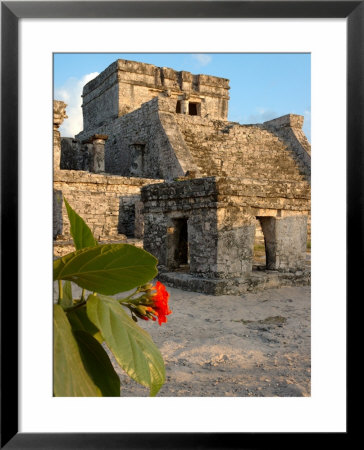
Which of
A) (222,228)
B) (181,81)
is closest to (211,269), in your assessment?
(222,228)

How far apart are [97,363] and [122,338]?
0.12 m

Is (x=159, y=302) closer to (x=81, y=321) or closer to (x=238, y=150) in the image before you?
(x=81, y=321)

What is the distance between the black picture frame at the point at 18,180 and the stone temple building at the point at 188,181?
1.37ft


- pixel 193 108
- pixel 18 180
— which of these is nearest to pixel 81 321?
pixel 18 180

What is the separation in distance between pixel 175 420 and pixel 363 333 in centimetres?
76

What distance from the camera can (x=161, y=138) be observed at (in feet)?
47.4

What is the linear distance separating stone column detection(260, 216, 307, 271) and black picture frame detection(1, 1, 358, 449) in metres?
6.17

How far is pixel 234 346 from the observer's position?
13.5ft

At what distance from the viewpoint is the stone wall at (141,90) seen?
64.9 feet

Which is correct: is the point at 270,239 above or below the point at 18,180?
below

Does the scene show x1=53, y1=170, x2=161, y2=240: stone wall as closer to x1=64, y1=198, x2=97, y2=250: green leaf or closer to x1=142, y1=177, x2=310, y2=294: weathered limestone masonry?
x1=142, y1=177, x2=310, y2=294: weathered limestone masonry

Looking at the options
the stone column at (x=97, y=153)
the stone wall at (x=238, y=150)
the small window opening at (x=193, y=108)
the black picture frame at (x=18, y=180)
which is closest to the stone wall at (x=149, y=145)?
the stone wall at (x=238, y=150)

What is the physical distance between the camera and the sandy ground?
3189 mm

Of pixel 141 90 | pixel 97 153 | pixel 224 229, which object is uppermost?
pixel 141 90
